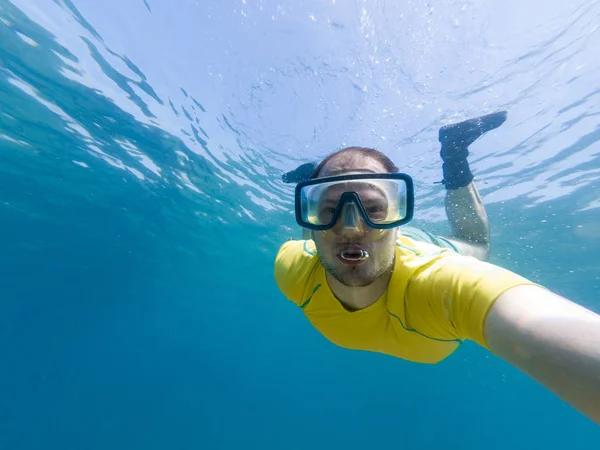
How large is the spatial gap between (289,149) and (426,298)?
11.1 m

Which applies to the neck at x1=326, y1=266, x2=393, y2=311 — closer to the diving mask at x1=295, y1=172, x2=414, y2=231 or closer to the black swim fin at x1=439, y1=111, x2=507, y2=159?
the diving mask at x1=295, y1=172, x2=414, y2=231

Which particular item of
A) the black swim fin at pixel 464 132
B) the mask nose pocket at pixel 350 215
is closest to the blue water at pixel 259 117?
the black swim fin at pixel 464 132

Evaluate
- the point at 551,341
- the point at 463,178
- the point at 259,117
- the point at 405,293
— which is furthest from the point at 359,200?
the point at 259,117

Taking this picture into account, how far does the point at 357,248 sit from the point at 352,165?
100 centimetres

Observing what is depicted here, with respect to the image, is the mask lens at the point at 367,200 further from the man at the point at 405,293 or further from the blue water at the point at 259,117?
the blue water at the point at 259,117

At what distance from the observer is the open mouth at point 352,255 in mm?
3273

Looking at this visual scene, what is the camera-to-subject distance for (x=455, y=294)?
2.37 meters

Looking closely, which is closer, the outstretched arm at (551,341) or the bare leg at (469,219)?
the outstretched arm at (551,341)

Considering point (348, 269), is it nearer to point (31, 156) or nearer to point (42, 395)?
point (31, 156)

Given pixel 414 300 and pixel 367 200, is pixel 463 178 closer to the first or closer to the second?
pixel 367 200

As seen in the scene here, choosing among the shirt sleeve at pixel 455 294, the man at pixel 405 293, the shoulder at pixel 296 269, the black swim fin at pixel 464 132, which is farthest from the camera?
the black swim fin at pixel 464 132

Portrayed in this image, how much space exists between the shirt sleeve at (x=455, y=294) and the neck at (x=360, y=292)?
1.41 feet

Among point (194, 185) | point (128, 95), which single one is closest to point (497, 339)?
point (128, 95)

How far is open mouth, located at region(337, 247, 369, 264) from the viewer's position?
3273mm
